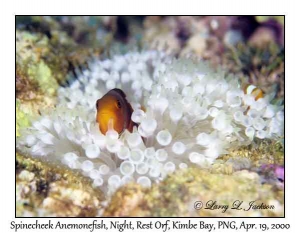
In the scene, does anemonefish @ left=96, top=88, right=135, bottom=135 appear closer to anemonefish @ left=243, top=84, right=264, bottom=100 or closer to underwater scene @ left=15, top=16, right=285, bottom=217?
underwater scene @ left=15, top=16, right=285, bottom=217

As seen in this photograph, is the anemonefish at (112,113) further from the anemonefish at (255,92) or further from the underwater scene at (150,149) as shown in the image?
the anemonefish at (255,92)

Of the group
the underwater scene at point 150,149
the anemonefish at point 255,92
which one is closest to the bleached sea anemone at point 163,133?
the underwater scene at point 150,149

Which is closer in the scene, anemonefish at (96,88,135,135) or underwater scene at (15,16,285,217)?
underwater scene at (15,16,285,217)

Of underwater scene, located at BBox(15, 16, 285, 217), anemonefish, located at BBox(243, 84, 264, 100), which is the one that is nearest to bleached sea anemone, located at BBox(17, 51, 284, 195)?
underwater scene, located at BBox(15, 16, 285, 217)

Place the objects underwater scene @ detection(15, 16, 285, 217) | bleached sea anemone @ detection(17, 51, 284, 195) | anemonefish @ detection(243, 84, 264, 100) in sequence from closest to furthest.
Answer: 1. underwater scene @ detection(15, 16, 285, 217)
2. bleached sea anemone @ detection(17, 51, 284, 195)
3. anemonefish @ detection(243, 84, 264, 100)

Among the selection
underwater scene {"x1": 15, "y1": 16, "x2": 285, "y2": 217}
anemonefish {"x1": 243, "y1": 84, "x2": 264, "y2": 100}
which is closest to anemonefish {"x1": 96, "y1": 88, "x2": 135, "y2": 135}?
underwater scene {"x1": 15, "y1": 16, "x2": 285, "y2": 217}

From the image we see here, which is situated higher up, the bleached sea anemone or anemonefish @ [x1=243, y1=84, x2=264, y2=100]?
anemonefish @ [x1=243, y1=84, x2=264, y2=100]

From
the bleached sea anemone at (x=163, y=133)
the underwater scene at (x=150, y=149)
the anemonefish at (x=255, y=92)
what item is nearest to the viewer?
the underwater scene at (x=150, y=149)

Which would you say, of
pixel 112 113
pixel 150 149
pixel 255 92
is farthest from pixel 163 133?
pixel 255 92

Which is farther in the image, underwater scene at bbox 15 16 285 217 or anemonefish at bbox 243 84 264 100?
anemonefish at bbox 243 84 264 100

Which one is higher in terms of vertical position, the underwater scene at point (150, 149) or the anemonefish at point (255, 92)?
the anemonefish at point (255, 92)

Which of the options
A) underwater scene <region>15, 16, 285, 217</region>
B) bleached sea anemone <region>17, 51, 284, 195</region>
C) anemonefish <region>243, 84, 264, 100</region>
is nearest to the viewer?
underwater scene <region>15, 16, 285, 217</region>
